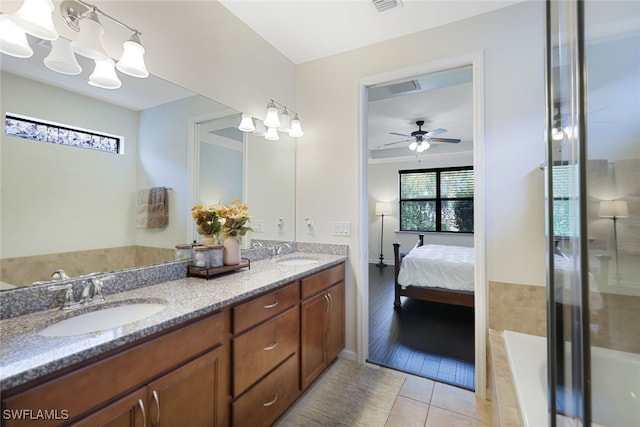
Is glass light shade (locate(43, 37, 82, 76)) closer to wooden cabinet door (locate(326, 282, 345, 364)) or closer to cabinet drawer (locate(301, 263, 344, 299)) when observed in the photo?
cabinet drawer (locate(301, 263, 344, 299))

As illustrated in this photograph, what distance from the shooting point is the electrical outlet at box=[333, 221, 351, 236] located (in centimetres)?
237

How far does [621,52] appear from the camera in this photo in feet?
2.31

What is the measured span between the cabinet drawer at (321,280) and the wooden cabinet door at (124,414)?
1002mm

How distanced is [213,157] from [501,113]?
203 centimetres

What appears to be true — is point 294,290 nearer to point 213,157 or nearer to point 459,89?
point 213,157

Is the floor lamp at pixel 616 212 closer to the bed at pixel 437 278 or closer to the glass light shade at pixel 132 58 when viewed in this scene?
the glass light shade at pixel 132 58

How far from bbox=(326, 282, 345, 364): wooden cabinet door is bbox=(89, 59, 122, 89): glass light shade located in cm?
180

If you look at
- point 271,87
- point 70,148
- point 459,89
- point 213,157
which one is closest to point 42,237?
point 70,148

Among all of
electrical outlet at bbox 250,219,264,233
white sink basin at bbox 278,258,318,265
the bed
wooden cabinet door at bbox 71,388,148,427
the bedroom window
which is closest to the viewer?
wooden cabinet door at bbox 71,388,148,427

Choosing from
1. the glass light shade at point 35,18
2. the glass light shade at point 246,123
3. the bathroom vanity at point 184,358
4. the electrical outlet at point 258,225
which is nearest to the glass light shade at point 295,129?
the glass light shade at point 246,123

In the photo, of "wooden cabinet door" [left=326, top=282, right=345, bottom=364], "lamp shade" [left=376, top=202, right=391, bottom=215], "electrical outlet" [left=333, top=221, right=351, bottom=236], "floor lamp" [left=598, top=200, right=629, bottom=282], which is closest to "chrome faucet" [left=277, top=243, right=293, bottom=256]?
"electrical outlet" [left=333, top=221, right=351, bottom=236]

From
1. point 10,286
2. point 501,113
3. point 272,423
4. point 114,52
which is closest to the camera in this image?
point 10,286

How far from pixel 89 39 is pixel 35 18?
0.16 m

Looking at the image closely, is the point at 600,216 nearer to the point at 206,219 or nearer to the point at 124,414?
the point at 124,414
